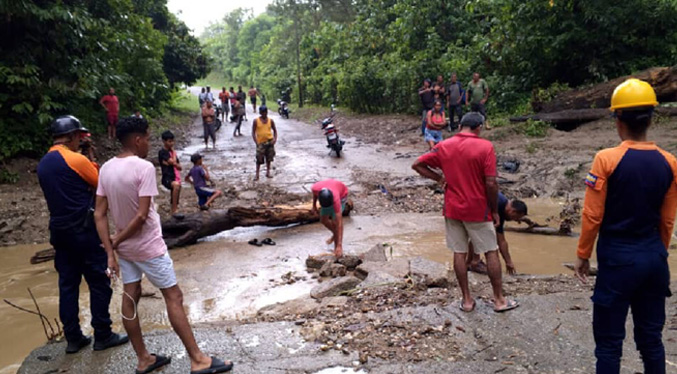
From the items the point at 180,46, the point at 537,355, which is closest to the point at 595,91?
the point at 537,355

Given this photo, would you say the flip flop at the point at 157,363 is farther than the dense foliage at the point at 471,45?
No

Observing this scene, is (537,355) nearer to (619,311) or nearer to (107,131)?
(619,311)

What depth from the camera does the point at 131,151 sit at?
10.8 ft

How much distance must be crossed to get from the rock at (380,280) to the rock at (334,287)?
103 millimetres

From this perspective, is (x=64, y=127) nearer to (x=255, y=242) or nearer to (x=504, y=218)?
(x=255, y=242)

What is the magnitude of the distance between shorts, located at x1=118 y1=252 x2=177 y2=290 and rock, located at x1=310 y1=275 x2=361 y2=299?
6.34ft

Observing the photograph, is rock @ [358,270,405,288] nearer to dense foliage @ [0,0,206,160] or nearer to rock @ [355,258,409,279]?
rock @ [355,258,409,279]

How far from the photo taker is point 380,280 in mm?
5152

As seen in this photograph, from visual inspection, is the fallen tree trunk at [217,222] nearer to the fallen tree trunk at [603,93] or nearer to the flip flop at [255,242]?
the flip flop at [255,242]

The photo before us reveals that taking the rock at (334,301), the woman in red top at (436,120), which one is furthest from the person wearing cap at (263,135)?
the rock at (334,301)

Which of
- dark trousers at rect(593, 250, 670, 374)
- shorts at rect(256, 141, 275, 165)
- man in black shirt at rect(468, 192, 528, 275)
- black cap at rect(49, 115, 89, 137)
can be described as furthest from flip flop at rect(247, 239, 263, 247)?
dark trousers at rect(593, 250, 670, 374)

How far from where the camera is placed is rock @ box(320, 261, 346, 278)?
19.2 feet

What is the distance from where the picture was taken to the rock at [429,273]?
5.09 m

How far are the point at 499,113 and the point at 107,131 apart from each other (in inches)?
512
